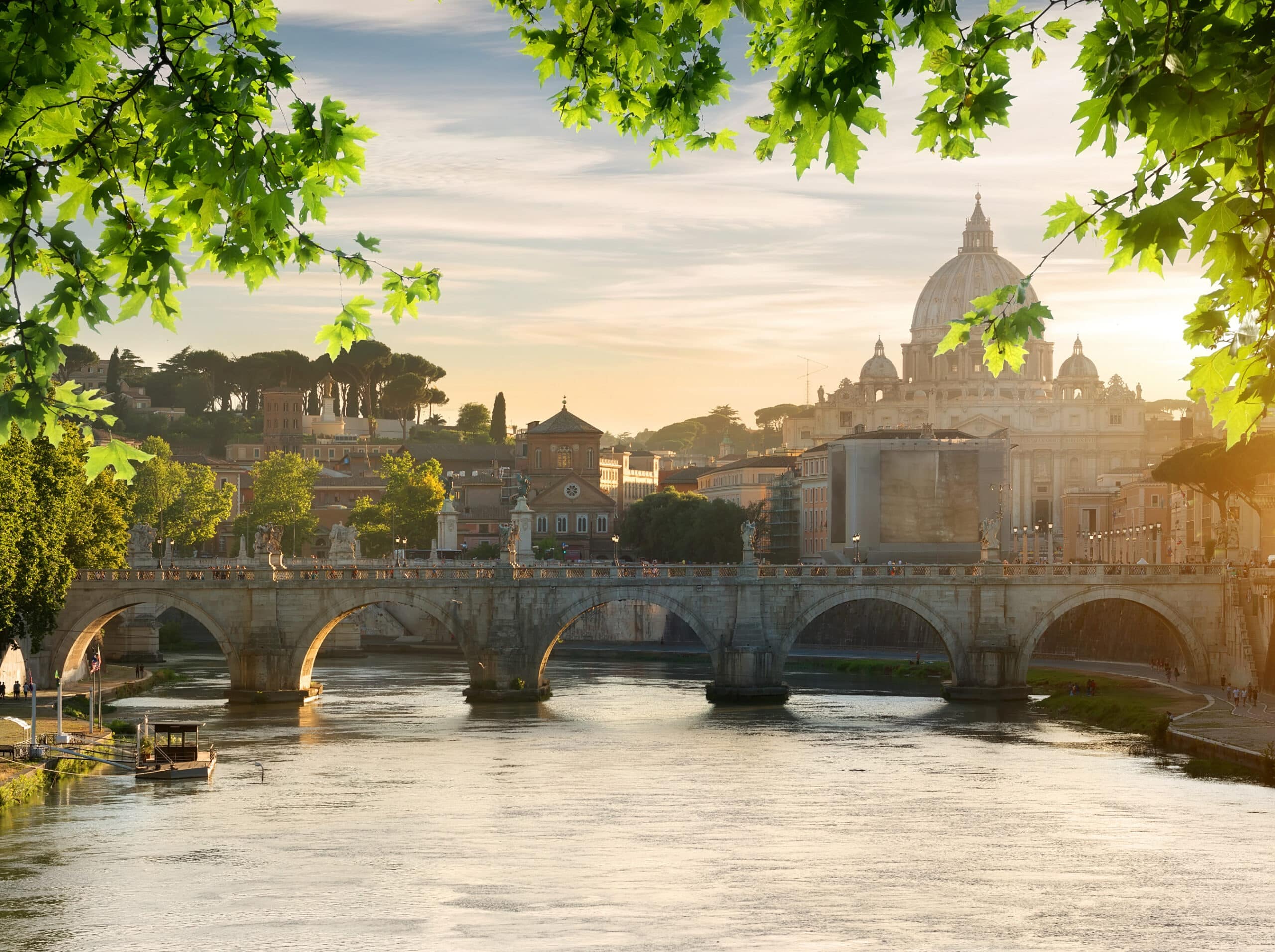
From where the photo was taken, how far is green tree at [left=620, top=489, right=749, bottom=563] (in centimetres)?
11356

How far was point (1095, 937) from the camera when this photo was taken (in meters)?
26.8

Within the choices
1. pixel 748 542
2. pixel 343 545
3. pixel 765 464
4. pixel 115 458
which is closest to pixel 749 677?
pixel 748 542

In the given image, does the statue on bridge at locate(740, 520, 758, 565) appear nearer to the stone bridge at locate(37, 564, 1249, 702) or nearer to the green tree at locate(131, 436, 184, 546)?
the stone bridge at locate(37, 564, 1249, 702)

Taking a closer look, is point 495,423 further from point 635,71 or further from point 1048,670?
point 635,71

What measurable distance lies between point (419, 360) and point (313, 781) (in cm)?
13627

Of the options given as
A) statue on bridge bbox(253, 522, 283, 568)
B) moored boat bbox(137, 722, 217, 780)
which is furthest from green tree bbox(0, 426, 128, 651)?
moored boat bbox(137, 722, 217, 780)

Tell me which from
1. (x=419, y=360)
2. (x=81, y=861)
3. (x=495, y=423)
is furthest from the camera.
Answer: (x=419, y=360)

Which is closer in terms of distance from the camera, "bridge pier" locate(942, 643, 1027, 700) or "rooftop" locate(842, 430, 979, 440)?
"bridge pier" locate(942, 643, 1027, 700)

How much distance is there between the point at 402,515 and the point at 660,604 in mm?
53103

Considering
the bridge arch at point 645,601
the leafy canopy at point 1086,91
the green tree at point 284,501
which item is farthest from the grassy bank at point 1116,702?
the green tree at point 284,501

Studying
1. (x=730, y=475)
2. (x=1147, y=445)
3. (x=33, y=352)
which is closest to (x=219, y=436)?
(x=730, y=475)

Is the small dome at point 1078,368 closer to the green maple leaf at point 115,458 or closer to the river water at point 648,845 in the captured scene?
the river water at point 648,845

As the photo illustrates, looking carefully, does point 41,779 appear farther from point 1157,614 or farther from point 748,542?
point 1157,614

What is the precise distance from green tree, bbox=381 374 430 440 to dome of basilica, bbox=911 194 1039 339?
55.8 m
